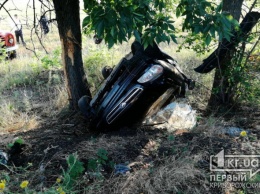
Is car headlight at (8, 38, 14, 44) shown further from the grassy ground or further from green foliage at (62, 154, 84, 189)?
green foliage at (62, 154, 84, 189)

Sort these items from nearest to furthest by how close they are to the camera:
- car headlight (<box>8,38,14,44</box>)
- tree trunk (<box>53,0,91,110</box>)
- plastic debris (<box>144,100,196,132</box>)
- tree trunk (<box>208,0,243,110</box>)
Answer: tree trunk (<box>53,0,91,110</box>) → plastic debris (<box>144,100,196,132</box>) → tree trunk (<box>208,0,243,110</box>) → car headlight (<box>8,38,14,44</box>)

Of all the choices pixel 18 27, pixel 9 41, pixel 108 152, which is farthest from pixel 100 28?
pixel 9 41

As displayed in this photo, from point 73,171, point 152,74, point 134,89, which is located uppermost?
point 152,74

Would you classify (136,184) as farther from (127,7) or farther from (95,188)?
(127,7)

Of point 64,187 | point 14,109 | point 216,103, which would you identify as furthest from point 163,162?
point 14,109

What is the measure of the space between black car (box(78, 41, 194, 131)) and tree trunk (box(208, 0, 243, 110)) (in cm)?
79

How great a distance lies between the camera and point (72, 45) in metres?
4.30

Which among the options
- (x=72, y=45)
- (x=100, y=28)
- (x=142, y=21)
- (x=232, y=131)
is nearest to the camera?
(x=100, y=28)

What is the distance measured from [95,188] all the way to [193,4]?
5.83 feet

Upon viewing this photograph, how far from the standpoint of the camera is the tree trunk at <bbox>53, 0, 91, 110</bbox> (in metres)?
4.10

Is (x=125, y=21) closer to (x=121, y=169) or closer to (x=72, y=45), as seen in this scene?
(x=121, y=169)

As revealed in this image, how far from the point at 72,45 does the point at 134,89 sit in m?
1.30

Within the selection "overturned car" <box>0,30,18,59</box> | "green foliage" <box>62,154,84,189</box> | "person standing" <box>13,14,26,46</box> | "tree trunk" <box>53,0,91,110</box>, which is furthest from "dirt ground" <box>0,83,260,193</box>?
"overturned car" <box>0,30,18,59</box>

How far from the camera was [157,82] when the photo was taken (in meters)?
3.53
